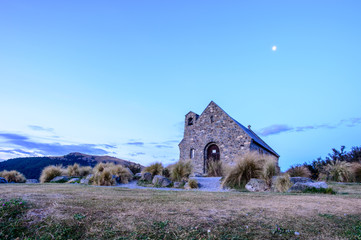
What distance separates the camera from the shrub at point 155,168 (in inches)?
506

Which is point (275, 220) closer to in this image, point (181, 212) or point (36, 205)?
point (181, 212)

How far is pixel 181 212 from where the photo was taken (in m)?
3.19

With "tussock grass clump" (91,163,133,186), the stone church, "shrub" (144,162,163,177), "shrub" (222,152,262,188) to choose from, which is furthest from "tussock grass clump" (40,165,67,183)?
"shrub" (222,152,262,188)

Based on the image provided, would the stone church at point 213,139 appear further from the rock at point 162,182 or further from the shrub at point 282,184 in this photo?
the shrub at point 282,184

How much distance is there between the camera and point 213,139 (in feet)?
64.9

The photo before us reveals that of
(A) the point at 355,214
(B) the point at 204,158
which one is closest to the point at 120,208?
(A) the point at 355,214

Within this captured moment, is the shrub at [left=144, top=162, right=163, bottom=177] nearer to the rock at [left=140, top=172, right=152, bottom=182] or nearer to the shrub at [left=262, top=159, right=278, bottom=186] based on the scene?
the rock at [left=140, top=172, right=152, bottom=182]

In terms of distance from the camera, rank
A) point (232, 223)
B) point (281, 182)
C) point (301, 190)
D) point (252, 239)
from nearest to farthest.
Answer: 1. point (252, 239)
2. point (232, 223)
3. point (301, 190)
4. point (281, 182)

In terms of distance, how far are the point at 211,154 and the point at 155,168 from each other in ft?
26.4

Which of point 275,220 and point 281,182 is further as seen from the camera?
point 281,182

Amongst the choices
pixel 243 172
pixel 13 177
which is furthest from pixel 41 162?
pixel 243 172

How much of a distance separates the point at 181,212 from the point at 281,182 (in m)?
6.34

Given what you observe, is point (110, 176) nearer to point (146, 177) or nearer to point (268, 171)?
point (146, 177)

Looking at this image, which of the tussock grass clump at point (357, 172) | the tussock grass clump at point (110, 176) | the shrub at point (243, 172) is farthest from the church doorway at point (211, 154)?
the shrub at point (243, 172)
